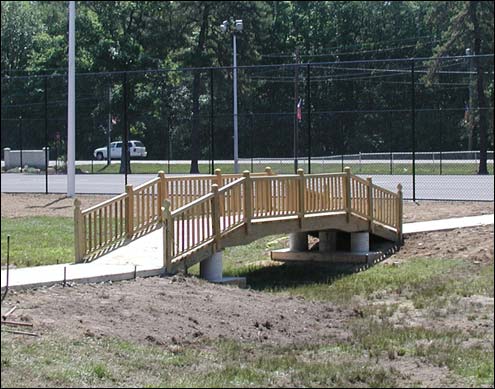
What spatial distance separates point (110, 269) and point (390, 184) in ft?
49.9

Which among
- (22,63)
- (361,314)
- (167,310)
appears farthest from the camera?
(22,63)

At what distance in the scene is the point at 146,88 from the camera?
39.1 metres

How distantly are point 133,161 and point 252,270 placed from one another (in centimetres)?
2626

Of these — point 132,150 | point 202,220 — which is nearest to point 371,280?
point 202,220

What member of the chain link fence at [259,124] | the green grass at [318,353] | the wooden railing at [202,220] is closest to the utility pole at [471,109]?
the chain link fence at [259,124]

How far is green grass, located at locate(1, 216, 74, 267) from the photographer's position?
13.9m

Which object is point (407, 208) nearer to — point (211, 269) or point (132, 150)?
point (211, 269)

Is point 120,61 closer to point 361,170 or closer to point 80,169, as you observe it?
point 80,169

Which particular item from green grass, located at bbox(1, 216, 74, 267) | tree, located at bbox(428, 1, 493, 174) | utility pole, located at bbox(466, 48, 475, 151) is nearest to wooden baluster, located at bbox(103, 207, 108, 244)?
green grass, located at bbox(1, 216, 74, 267)

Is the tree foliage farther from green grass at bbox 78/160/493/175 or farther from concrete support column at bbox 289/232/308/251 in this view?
concrete support column at bbox 289/232/308/251

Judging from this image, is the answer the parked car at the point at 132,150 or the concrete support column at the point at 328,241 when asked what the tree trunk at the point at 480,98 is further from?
the parked car at the point at 132,150

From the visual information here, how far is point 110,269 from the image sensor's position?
13.1m

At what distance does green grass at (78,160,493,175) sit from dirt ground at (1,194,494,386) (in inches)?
373

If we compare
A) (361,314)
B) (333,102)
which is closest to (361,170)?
(333,102)
